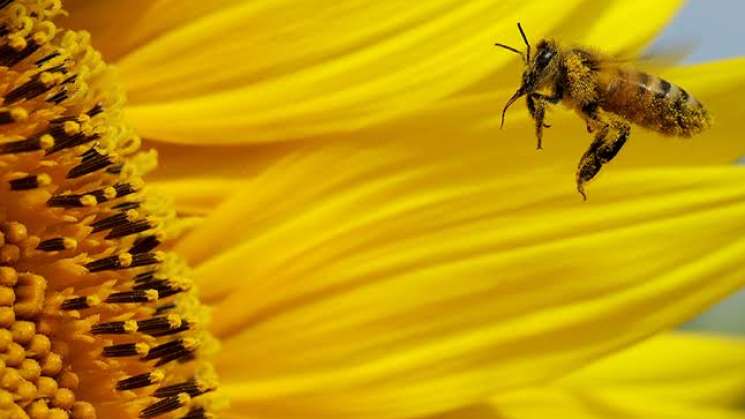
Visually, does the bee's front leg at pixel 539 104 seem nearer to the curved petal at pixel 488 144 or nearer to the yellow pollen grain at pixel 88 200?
the curved petal at pixel 488 144

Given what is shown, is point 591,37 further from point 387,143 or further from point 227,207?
point 227,207

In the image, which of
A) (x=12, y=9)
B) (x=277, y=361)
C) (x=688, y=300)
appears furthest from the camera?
(x=277, y=361)

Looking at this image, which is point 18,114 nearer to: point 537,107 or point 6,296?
point 6,296

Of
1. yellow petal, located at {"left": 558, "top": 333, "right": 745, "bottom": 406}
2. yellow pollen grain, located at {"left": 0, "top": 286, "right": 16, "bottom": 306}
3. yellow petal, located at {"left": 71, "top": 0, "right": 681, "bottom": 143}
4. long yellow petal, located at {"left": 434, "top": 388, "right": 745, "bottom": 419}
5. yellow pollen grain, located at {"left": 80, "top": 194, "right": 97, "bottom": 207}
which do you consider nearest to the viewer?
yellow pollen grain, located at {"left": 0, "top": 286, "right": 16, "bottom": 306}

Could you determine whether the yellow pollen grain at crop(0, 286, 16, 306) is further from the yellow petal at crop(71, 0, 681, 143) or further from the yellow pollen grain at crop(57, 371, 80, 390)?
the yellow petal at crop(71, 0, 681, 143)

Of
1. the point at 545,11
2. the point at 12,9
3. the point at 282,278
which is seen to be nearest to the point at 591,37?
the point at 545,11

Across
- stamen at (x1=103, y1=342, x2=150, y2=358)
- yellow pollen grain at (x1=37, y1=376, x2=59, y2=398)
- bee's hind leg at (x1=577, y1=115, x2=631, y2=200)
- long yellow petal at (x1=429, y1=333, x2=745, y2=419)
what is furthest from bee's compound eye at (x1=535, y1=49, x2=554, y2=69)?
yellow pollen grain at (x1=37, y1=376, x2=59, y2=398)
